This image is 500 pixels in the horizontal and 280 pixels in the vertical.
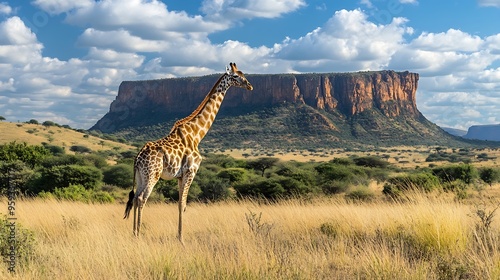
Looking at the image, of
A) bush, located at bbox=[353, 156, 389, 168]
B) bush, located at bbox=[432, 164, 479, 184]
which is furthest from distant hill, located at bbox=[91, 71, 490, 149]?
bush, located at bbox=[432, 164, 479, 184]

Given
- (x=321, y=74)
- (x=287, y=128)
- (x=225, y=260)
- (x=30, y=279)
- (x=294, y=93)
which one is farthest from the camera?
(x=321, y=74)

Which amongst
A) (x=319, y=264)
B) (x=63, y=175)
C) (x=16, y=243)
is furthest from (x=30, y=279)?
(x=63, y=175)

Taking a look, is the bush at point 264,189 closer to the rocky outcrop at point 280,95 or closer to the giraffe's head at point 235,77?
the giraffe's head at point 235,77

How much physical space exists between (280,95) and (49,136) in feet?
239

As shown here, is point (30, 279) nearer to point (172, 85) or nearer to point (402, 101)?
point (402, 101)

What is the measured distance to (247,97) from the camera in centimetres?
14025

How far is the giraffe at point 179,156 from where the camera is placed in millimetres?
8539

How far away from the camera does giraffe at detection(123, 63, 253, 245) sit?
8.54 meters

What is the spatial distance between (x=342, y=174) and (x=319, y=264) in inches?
1008

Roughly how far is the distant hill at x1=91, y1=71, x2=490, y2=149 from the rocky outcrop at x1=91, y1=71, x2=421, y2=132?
25 cm

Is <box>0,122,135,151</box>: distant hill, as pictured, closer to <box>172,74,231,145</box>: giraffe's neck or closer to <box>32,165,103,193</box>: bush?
<box>32,165,103,193</box>: bush

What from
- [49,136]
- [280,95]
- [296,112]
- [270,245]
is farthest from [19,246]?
[280,95]

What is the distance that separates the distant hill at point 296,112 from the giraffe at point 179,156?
101 m

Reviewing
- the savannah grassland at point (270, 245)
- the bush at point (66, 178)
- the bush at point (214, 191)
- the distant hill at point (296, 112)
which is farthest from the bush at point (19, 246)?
the distant hill at point (296, 112)
